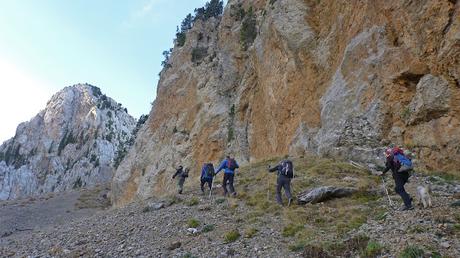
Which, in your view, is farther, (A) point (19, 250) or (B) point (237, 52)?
(B) point (237, 52)

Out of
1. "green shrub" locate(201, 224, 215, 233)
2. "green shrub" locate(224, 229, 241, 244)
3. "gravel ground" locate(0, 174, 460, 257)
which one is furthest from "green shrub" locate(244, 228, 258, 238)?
"green shrub" locate(201, 224, 215, 233)

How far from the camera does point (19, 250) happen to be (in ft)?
55.1

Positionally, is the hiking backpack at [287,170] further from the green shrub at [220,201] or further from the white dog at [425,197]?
the white dog at [425,197]

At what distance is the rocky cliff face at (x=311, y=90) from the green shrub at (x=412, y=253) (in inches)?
323

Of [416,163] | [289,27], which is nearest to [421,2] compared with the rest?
[416,163]

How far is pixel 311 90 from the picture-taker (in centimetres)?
2647

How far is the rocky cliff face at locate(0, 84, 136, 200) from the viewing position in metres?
92.2

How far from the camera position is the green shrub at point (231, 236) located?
1213 cm

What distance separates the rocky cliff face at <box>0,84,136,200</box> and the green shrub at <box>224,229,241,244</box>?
7730cm

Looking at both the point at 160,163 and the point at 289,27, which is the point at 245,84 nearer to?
the point at 289,27

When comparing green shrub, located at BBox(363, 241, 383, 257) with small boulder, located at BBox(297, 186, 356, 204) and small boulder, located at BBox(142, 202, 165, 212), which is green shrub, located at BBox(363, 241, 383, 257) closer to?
small boulder, located at BBox(297, 186, 356, 204)

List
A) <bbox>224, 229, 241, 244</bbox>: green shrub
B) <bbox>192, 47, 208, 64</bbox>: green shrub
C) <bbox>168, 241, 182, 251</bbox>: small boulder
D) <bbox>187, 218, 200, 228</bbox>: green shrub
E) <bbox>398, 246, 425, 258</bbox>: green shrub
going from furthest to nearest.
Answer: <bbox>192, 47, 208, 64</bbox>: green shrub, <bbox>187, 218, 200, 228</bbox>: green shrub, <bbox>168, 241, 182, 251</bbox>: small boulder, <bbox>224, 229, 241, 244</bbox>: green shrub, <bbox>398, 246, 425, 258</bbox>: green shrub

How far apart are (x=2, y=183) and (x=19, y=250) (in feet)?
313

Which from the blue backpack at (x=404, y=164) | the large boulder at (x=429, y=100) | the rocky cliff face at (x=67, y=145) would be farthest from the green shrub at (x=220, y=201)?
the rocky cliff face at (x=67, y=145)
